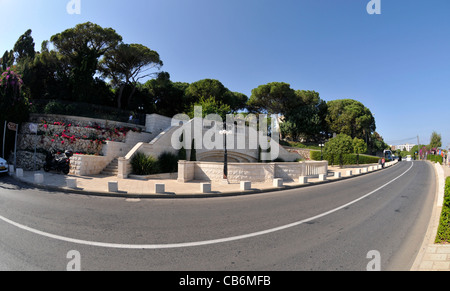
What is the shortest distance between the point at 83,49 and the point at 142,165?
1822 cm

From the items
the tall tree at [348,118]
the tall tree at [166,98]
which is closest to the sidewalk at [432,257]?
the tall tree at [166,98]

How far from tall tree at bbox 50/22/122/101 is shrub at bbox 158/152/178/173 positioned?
13.5 meters

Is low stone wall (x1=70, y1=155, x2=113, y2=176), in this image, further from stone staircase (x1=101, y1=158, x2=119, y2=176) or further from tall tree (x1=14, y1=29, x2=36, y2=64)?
tall tree (x1=14, y1=29, x2=36, y2=64)

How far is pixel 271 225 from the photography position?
184 inches

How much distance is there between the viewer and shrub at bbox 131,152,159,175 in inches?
458

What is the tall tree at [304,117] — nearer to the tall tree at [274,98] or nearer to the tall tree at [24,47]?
the tall tree at [274,98]

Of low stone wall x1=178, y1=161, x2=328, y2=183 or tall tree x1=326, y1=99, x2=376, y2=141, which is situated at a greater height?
tall tree x1=326, y1=99, x2=376, y2=141

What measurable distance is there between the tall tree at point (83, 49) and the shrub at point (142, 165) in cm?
1320

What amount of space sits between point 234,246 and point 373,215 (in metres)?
5.30

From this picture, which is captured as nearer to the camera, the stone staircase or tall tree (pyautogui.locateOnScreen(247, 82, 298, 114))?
the stone staircase

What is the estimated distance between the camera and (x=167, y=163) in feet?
43.2

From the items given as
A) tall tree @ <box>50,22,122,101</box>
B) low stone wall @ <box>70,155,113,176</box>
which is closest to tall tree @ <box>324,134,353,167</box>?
low stone wall @ <box>70,155,113,176</box>
